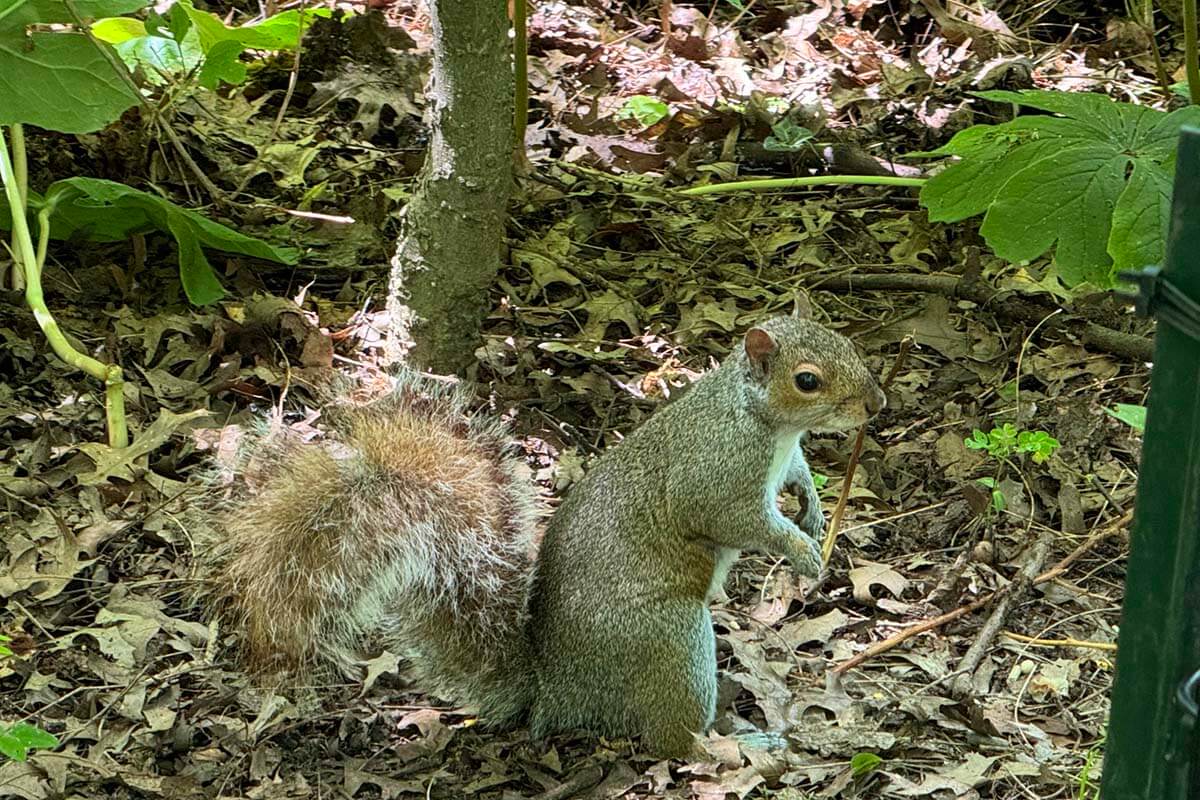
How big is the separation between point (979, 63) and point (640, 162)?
163 cm

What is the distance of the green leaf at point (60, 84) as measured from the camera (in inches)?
164

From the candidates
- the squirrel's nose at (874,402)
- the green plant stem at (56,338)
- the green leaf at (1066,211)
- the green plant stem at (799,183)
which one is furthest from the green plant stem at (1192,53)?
the green plant stem at (56,338)

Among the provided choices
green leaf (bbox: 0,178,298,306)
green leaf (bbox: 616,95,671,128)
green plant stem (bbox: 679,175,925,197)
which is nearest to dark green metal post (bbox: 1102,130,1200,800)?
green plant stem (bbox: 679,175,925,197)

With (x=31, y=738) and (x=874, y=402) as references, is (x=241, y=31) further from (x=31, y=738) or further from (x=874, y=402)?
(x=31, y=738)

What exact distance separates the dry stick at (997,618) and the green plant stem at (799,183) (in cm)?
149

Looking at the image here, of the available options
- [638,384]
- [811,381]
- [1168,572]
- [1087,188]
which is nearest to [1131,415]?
[1087,188]

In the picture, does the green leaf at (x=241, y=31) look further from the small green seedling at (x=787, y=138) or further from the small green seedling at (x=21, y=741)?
the small green seedling at (x=21, y=741)

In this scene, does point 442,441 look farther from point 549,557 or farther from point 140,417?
point 140,417

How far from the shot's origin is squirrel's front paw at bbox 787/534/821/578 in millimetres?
3438

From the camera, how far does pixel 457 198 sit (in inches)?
166

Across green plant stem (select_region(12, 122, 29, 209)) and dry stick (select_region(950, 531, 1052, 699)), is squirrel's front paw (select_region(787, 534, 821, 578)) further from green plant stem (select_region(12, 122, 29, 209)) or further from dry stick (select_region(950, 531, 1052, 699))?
green plant stem (select_region(12, 122, 29, 209))

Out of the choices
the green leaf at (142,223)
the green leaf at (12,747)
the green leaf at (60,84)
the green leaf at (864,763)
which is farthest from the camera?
the green leaf at (142,223)

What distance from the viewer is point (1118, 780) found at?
194cm

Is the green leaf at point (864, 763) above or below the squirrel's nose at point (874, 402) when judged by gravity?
below
